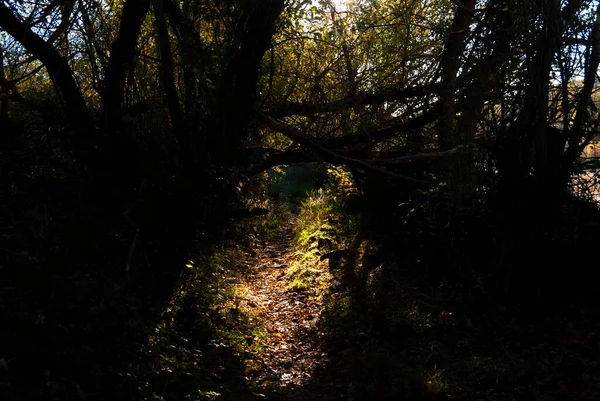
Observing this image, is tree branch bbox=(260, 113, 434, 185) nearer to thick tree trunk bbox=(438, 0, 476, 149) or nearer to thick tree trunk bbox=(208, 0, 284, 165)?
thick tree trunk bbox=(438, 0, 476, 149)

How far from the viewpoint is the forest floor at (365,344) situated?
4.95m

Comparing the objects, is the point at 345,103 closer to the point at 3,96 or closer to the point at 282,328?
the point at 282,328

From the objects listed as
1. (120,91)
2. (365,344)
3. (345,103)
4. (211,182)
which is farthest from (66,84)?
(365,344)

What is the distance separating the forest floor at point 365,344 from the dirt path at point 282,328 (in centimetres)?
3

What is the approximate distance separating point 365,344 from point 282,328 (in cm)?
175

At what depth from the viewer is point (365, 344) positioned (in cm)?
641

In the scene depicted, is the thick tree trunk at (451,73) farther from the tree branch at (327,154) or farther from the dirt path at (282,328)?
the dirt path at (282,328)

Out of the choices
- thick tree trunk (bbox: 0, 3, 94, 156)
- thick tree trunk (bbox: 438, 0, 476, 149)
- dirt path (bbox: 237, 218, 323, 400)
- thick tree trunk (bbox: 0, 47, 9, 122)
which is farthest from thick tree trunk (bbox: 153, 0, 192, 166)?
thick tree trunk (bbox: 438, 0, 476, 149)

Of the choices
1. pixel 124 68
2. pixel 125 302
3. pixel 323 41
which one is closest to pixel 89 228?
pixel 125 302

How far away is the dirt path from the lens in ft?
19.5

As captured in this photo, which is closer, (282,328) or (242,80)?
(242,80)

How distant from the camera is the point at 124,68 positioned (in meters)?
6.23

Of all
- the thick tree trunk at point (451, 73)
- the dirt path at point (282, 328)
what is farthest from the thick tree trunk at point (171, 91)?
the thick tree trunk at point (451, 73)

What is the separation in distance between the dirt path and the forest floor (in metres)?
0.03
